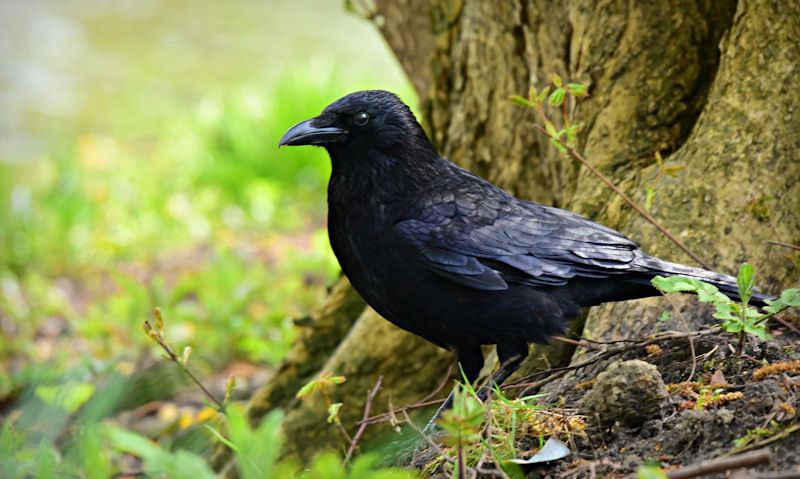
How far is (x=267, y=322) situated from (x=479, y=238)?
285 cm

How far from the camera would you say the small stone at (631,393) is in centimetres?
267

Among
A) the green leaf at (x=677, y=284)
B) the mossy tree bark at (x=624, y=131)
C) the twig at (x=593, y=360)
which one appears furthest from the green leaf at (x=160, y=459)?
the mossy tree bark at (x=624, y=131)

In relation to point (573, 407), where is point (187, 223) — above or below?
below

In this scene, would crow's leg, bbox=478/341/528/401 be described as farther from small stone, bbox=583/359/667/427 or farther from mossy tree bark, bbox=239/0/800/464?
small stone, bbox=583/359/667/427

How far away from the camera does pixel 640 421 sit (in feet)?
8.87

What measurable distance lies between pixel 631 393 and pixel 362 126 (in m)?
1.37

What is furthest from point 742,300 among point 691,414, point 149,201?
point 149,201

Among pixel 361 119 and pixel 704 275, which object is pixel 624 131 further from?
pixel 361 119

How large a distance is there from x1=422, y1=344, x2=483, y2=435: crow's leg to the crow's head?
73cm

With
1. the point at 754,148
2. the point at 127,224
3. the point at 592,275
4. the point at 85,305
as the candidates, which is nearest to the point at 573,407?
the point at 592,275

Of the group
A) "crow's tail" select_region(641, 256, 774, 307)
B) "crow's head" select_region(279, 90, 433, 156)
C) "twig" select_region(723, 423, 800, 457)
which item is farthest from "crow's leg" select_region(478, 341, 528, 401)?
"twig" select_region(723, 423, 800, 457)

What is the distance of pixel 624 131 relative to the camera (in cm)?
386

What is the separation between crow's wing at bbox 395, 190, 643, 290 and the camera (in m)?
3.31

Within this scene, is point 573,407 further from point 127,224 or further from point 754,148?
point 127,224
